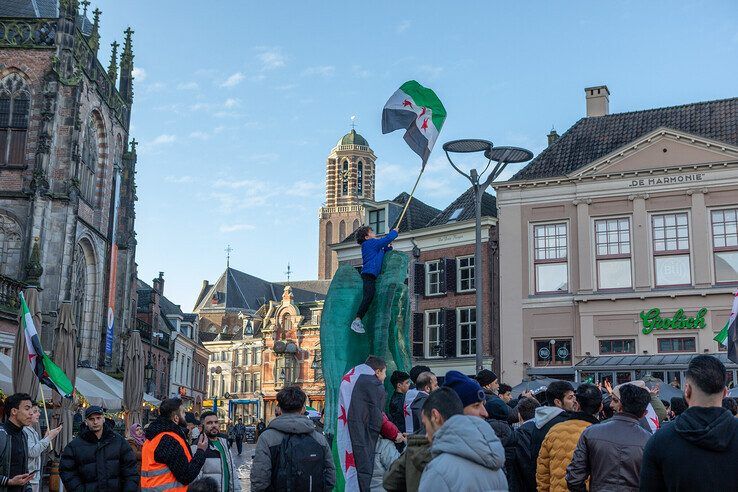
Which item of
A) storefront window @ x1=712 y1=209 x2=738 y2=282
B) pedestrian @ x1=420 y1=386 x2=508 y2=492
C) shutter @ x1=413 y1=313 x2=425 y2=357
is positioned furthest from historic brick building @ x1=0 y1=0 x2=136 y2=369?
pedestrian @ x1=420 y1=386 x2=508 y2=492

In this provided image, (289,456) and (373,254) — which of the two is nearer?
(289,456)

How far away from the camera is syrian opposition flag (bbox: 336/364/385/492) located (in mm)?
7406

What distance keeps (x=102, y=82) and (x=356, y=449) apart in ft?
101

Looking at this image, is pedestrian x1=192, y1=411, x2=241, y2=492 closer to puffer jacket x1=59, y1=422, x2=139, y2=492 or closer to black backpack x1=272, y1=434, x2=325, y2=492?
puffer jacket x1=59, y1=422, x2=139, y2=492

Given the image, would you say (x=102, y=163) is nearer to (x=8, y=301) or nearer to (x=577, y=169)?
(x=8, y=301)

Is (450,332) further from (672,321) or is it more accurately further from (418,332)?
(672,321)

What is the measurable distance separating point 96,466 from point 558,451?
13.1 ft

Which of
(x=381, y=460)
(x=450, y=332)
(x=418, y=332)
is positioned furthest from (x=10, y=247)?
(x=381, y=460)

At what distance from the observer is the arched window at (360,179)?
112125 mm

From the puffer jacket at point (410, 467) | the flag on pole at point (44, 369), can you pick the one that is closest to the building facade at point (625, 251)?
the flag on pole at point (44, 369)

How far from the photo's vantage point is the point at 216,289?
9681cm

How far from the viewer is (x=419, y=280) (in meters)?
36.5

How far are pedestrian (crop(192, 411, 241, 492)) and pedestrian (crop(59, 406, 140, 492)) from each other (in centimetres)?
63

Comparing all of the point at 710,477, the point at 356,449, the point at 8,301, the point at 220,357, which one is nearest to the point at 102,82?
the point at 8,301
